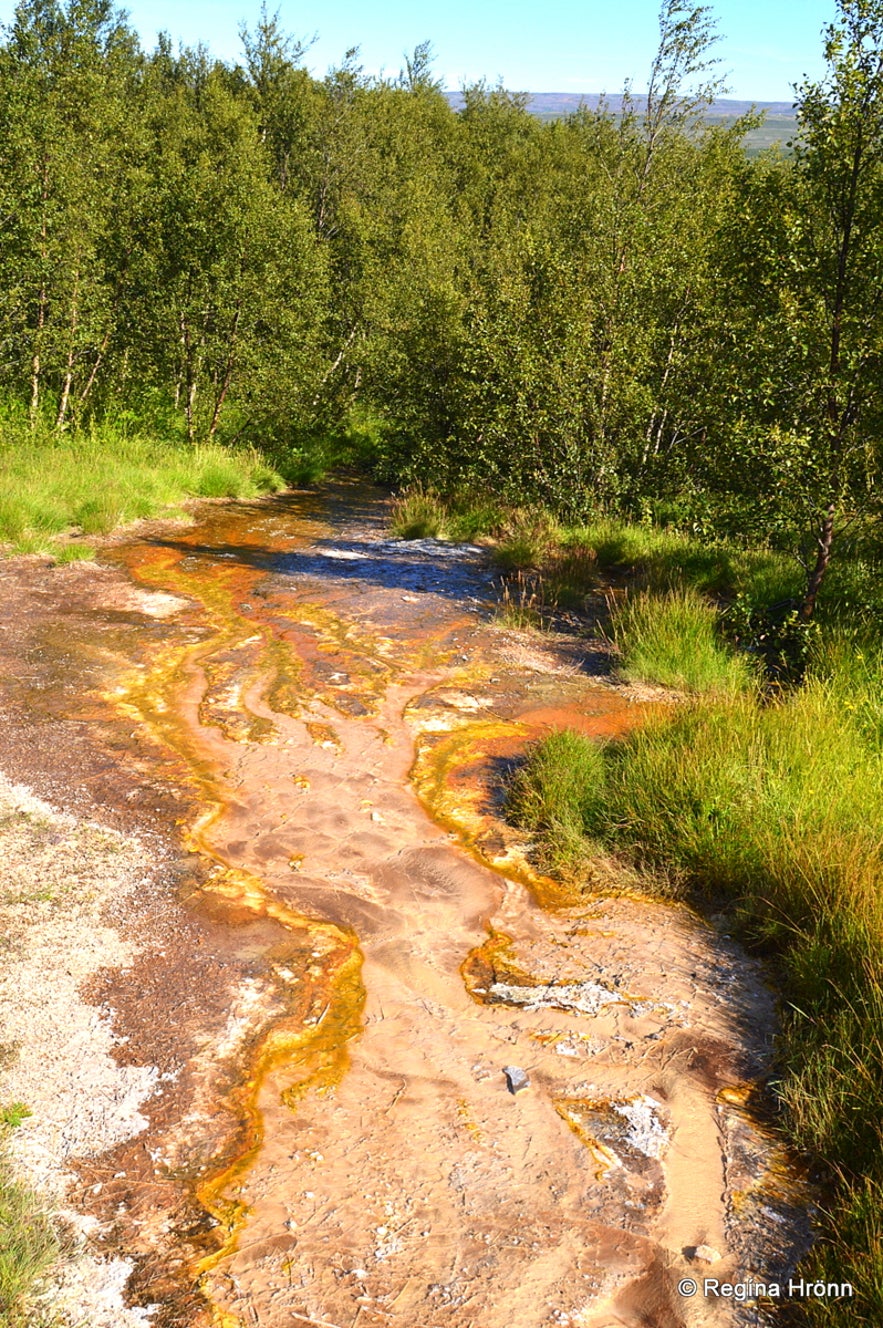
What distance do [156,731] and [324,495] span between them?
38.8 feet

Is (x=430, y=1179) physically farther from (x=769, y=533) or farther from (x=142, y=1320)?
(x=769, y=533)

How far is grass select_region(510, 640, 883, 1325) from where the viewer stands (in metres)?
3.82

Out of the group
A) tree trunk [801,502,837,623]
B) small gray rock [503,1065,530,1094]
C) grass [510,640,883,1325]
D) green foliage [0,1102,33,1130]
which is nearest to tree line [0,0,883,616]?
tree trunk [801,502,837,623]

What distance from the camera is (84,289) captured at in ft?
52.7

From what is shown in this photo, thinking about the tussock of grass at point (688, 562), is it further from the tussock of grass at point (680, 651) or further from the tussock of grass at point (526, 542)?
the tussock of grass at point (680, 651)

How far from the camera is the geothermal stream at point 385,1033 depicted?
3371mm

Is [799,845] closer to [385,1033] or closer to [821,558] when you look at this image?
[385,1033]

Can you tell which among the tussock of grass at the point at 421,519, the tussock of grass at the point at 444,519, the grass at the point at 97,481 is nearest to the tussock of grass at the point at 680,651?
the tussock of grass at the point at 444,519

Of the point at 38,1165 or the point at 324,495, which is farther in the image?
the point at 324,495

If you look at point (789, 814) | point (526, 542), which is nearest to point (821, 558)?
A: point (789, 814)

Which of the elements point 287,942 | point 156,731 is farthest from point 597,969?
point 156,731

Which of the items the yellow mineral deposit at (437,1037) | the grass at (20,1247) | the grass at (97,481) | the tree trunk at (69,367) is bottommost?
the yellow mineral deposit at (437,1037)

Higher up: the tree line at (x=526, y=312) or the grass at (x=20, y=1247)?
the tree line at (x=526, y=312)

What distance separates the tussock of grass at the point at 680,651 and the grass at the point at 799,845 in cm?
82
